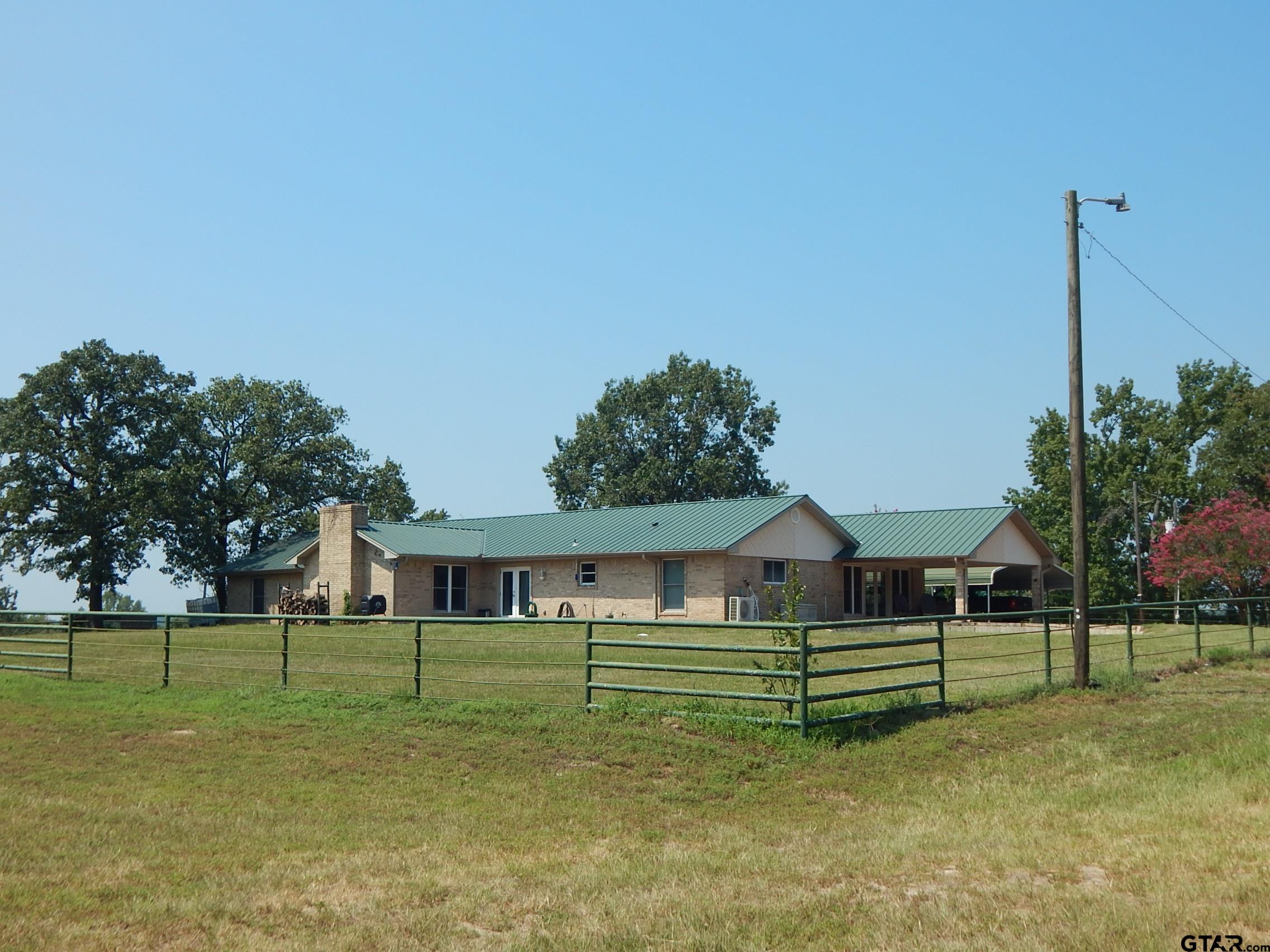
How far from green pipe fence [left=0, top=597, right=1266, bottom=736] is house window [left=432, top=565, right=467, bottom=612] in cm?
500

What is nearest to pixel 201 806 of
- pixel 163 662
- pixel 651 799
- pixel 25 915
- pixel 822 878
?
pixel 25 915

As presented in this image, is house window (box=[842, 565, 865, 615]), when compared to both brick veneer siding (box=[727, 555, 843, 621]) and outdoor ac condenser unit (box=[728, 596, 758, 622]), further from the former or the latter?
outdoor ac condenser unit (box=[728, 596, 758, 622])

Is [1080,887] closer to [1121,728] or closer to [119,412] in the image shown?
[1121,728]

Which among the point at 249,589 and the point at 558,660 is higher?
the point at 249,589

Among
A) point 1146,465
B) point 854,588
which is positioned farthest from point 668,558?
point 1146,465

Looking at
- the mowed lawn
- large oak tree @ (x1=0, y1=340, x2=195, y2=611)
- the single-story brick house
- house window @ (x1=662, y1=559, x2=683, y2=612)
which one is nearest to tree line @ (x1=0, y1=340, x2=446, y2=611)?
large oak tree @ (x1=0, y1=340, x2=195, y2=611)

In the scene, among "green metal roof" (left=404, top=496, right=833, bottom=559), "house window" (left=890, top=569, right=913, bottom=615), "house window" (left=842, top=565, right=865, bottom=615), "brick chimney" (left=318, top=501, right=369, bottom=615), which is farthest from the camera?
"house window" (left=890, top=569, right=913, bottom=615)

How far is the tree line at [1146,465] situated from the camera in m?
56.4

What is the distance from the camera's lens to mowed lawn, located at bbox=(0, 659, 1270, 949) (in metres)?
6.86

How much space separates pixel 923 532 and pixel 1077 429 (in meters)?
21.8

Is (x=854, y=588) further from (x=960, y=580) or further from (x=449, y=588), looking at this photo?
(x=449, y=588)

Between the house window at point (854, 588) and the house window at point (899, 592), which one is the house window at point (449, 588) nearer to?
the house window at point (854, 588)

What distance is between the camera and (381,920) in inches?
279

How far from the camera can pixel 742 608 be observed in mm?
34969
